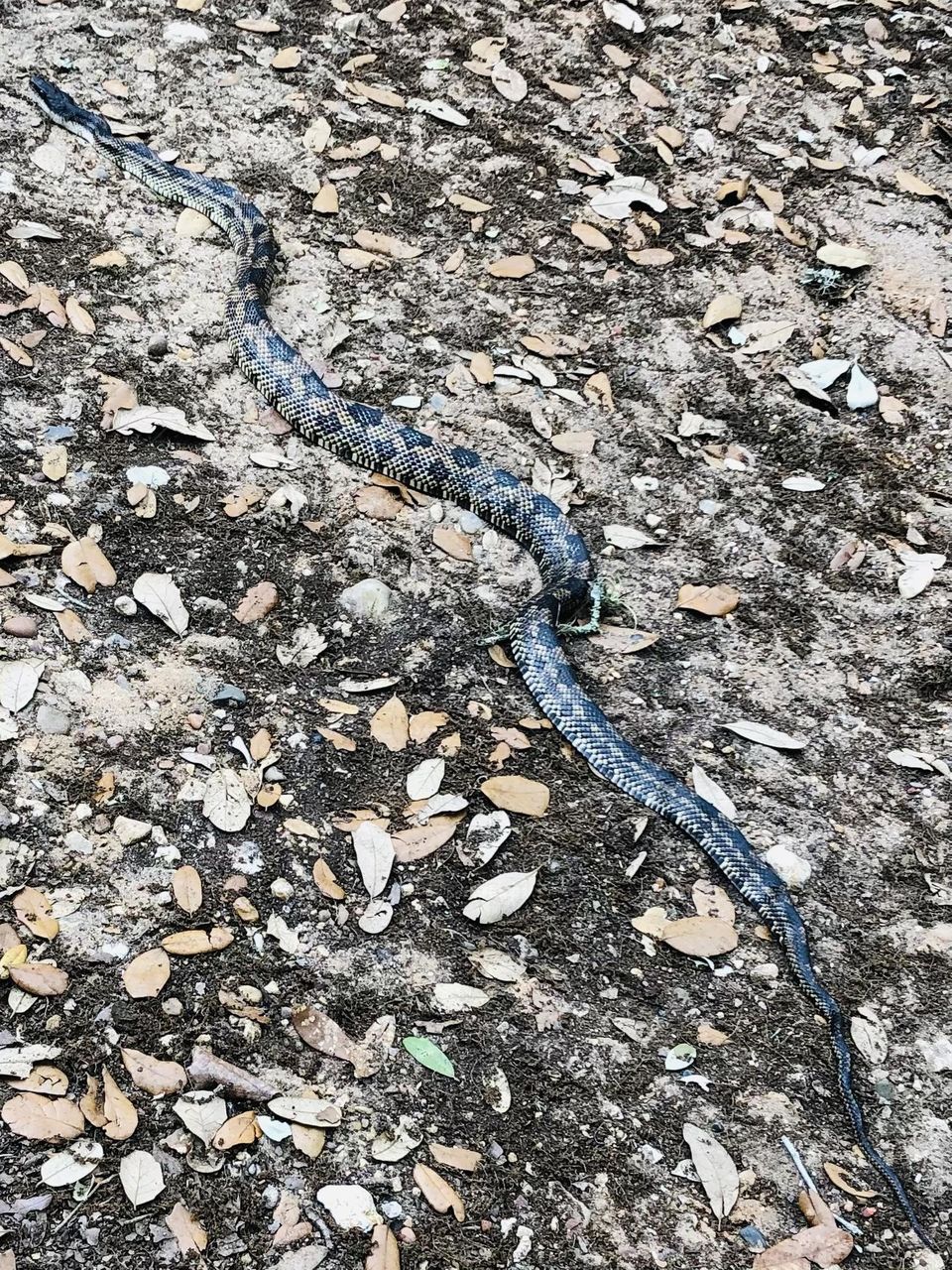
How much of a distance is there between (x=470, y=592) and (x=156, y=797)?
179cm

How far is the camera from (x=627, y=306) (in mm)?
6379

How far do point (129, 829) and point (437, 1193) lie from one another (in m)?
1.53

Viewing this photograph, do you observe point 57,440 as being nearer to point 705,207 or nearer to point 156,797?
point 156,797

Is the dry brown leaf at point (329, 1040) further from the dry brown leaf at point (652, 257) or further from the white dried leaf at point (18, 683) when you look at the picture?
the dry brown leaf at point (652, 257)

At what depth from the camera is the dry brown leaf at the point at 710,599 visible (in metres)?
5.00

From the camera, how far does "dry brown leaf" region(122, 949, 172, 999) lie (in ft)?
10.5

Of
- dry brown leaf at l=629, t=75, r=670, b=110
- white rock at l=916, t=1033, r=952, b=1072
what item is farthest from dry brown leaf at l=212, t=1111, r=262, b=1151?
dry brown leaf at l=629, t=75, r=670, b=110

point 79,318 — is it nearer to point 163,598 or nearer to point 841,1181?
point 163,598

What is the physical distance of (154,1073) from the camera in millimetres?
3049

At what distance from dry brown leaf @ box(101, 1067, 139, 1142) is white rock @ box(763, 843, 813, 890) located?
95.2 inches

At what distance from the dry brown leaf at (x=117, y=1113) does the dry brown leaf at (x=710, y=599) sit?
317cm

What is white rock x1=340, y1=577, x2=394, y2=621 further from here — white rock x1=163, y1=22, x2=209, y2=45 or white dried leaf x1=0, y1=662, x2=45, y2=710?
white rock x1=163, y1=22, x2=209, y2=45

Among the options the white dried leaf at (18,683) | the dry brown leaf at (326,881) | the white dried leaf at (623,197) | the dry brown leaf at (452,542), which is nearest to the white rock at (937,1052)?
the dry brown leaf at (326,881)

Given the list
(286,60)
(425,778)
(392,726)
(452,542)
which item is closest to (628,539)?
(452,542)
